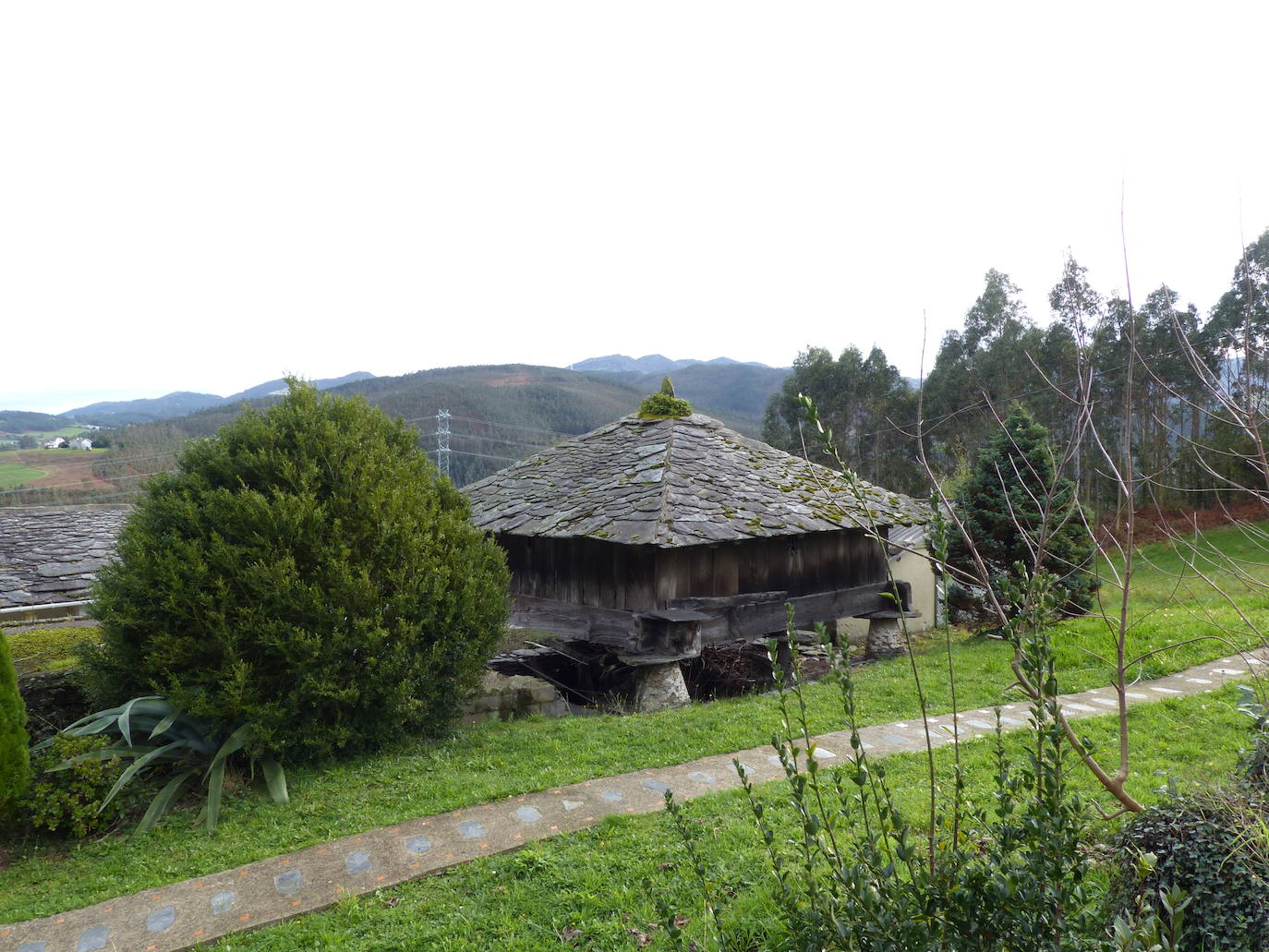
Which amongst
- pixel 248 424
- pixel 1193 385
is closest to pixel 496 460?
pixel 1193 385

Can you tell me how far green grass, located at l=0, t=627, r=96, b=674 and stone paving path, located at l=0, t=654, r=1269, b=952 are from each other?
2828mm

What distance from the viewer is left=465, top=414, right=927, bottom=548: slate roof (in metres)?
8.15

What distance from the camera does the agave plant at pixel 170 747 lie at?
4863 mm

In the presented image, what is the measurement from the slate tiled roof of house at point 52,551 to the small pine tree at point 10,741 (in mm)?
4851

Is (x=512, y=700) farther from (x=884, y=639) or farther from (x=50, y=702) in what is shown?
(x=884, y=639)

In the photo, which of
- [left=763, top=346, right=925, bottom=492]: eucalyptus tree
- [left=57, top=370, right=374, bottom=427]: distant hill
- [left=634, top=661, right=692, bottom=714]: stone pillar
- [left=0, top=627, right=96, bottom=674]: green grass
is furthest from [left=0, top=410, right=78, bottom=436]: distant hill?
[left=634, top=661, right=692, bottom=714]: stone pillar

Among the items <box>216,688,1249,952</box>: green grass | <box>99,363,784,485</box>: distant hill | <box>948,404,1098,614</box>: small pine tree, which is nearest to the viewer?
<box>216,688,1249,952</box>: green grass

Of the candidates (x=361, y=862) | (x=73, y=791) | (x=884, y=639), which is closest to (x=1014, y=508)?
(x=884, y=639)

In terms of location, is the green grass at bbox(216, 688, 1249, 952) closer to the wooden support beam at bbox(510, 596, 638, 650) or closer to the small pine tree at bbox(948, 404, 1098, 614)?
the wooden support beam at bbox(510, 596, 638, 650)

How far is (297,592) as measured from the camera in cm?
539

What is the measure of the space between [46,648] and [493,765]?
14.7 ft

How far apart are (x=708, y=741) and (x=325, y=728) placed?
3.13 metres

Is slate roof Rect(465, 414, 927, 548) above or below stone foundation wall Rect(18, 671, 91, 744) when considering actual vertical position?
above

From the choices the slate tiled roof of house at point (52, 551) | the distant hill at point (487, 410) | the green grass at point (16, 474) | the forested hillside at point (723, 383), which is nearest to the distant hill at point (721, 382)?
the forested hillside at point (723, 383)
